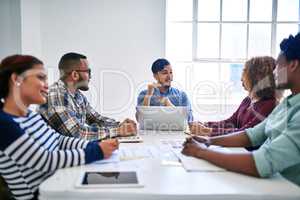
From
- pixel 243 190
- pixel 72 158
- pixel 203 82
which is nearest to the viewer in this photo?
pixel 243 190

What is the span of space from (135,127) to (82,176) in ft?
2.94

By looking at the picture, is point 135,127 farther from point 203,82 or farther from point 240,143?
point 203,82

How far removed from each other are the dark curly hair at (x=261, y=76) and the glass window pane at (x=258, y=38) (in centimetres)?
194

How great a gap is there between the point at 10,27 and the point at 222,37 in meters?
2.40

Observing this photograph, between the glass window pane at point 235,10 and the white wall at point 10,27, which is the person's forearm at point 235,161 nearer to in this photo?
the white wall at point 10,27

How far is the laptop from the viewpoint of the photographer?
2.04 m

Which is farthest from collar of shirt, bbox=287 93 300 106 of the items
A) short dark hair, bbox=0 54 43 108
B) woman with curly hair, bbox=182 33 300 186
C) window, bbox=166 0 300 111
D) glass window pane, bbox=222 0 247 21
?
glass window pane, bbox=222 0 247 21

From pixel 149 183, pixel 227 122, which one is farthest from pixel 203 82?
pixel 149 183

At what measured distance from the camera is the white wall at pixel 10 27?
124 inches

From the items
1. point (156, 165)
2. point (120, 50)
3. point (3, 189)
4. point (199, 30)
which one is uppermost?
point (199, 30)

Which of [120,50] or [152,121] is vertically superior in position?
[120,50]

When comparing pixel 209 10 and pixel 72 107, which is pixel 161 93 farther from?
pixel 209 10

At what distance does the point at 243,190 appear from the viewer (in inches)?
41.6

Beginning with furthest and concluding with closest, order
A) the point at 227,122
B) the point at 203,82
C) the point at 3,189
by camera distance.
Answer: the point at 203,82, the point at 227,122, the point at 3,189
